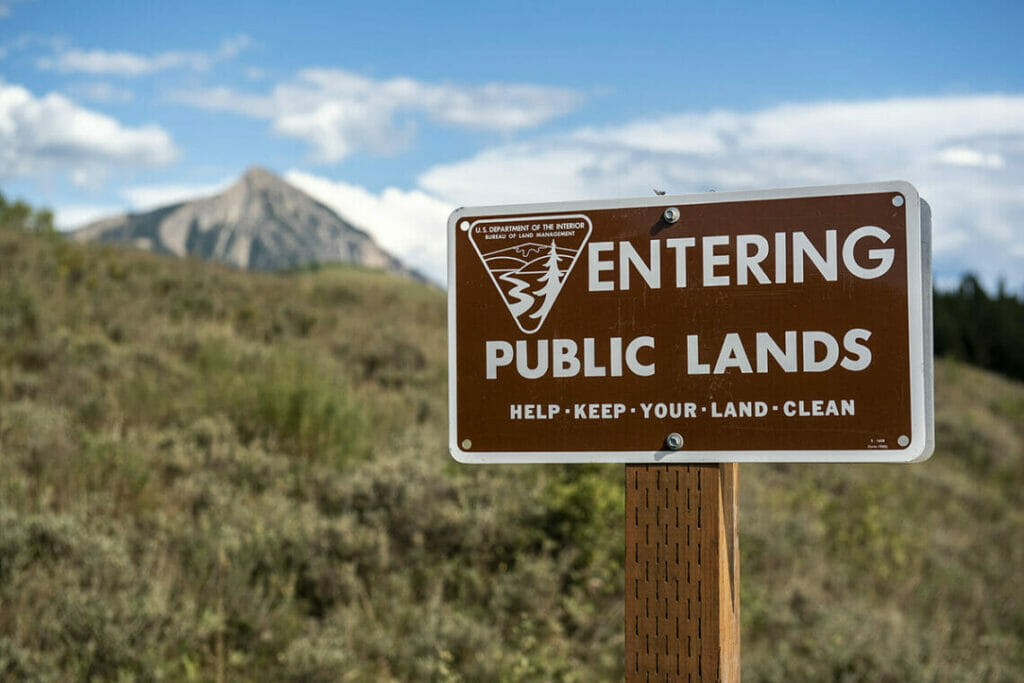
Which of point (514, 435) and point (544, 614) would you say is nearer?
point (514, 435)

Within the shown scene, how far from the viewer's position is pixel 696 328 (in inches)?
93.9

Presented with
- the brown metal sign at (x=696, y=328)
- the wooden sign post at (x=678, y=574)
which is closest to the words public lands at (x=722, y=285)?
the brown metal sign at (x=696, y=328)

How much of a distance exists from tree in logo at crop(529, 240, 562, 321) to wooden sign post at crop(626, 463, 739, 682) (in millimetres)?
493

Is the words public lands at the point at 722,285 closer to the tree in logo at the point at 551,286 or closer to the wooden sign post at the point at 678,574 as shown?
the tree in logo at the point at 551,286

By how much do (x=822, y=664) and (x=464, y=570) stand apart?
2324 mm

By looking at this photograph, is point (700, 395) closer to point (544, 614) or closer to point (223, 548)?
point (544, 614)

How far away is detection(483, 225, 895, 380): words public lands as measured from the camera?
2314mm

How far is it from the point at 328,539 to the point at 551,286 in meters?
3.67

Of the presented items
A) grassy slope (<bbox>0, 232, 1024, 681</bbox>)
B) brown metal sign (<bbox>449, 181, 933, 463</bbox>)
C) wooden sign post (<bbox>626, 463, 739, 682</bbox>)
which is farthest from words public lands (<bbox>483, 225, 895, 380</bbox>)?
grassy slope (<bbox>0, 232, 1024, 681</bbox>)

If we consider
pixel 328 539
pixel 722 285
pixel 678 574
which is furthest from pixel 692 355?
pixel 328 539

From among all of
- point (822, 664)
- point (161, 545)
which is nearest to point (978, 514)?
point (822, 664)

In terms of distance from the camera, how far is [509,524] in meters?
6.06

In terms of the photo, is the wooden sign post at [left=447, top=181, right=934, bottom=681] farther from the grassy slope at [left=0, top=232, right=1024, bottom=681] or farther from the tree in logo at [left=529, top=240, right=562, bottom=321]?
the grassy slope at [left=0, top=232, right=1024, bottom=681]

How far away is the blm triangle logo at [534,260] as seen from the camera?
2.51m
